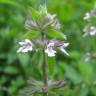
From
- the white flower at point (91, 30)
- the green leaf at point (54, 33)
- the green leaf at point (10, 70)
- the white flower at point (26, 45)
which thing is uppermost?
the green leaf at point (10, 70)

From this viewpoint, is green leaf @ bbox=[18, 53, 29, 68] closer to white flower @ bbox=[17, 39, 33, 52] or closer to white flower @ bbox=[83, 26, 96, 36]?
white flower @ bbox=[83, 26, 96, 36]

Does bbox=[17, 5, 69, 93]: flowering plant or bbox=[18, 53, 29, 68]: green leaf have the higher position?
bbox=[18, 53, 29, 68]: green leaf

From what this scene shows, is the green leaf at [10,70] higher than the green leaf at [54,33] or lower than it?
higher

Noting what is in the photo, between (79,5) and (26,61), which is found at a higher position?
Result: (79,5)

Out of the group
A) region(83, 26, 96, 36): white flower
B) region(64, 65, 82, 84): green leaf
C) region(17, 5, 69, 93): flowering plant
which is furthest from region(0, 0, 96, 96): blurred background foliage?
region(17, 5, 69, 93): flowering plant

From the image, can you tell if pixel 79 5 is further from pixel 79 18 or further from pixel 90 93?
pixel 90 93

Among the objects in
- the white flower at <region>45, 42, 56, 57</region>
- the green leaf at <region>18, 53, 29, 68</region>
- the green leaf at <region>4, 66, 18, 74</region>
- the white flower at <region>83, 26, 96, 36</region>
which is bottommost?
the white flower at <region>45, 42, 56, 57</region>

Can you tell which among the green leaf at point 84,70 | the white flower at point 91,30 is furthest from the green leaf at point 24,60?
the white flower at point 91,30

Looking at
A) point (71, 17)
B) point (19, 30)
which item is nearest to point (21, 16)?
point (19, 30)

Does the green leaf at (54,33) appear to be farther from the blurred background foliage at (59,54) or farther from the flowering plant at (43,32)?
the blurred background foliage at (59,54)
